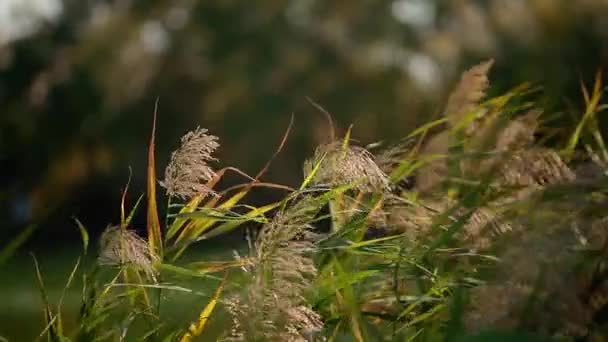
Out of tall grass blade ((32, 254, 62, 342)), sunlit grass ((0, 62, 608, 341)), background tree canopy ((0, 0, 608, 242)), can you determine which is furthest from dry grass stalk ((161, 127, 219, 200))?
background tree canopy ((0, 0, 608, 242))

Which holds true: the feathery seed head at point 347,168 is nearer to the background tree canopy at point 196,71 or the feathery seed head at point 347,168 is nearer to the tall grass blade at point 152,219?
the tall grass blade at point 152,219

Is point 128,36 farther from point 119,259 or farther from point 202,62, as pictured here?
point 119,259

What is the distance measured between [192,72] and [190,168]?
927 inches

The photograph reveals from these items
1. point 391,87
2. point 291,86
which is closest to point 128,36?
point 291,86

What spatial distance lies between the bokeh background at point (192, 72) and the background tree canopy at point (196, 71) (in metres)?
0.03

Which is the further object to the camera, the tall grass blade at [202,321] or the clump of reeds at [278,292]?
the tall grass blade at [202,321]

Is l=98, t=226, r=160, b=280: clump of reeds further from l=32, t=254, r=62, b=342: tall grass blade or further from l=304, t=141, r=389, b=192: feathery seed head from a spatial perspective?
l=304, t=141, r=389, b=192: feathery seed head

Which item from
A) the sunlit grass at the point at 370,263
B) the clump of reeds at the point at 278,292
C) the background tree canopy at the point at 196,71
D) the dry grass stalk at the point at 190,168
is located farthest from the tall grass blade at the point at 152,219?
the background tree canopy at the point at 196,71

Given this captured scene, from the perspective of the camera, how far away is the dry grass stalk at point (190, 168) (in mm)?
2195

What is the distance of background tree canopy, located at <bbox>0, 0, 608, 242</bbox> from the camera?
23.6m

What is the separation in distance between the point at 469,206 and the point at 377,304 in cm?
43

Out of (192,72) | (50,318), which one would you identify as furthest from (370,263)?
(192,72)

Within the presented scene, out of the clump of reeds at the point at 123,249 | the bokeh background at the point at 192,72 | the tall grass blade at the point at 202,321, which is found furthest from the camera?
the bokeh background at the point at 192,72

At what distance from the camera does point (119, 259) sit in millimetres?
2141
